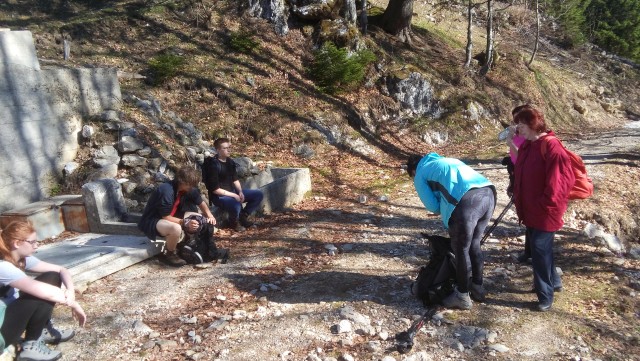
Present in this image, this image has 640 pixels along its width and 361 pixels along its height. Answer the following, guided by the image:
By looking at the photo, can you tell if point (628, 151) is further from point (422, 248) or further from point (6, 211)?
point (6, 211)

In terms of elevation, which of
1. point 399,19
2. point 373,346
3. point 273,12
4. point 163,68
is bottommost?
point 373,346

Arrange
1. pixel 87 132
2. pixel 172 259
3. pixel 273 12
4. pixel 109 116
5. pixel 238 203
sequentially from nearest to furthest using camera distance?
pixel 172 259 → pixel 238 203 → pixel 87 132 → pixel 109 116 → pixel 273 12

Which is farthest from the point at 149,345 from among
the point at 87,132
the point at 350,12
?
the point at 350,12

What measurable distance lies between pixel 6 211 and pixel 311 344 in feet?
18.0

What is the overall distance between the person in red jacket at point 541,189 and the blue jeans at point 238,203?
3890 mm

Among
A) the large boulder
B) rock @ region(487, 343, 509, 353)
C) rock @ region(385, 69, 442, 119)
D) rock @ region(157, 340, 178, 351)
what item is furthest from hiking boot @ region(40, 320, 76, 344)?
the large boulder

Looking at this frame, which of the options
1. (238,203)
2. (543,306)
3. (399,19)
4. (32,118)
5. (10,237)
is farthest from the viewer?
(399,19)

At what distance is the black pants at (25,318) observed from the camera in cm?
372

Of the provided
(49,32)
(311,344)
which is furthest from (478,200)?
(49,32)

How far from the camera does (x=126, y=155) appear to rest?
855 cm

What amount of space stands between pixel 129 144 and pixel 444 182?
19.9ft

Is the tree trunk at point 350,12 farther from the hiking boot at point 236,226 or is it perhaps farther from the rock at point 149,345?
the rock at point 149,345

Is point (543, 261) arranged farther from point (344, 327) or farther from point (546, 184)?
point (344, 327)

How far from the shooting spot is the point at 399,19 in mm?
17891
